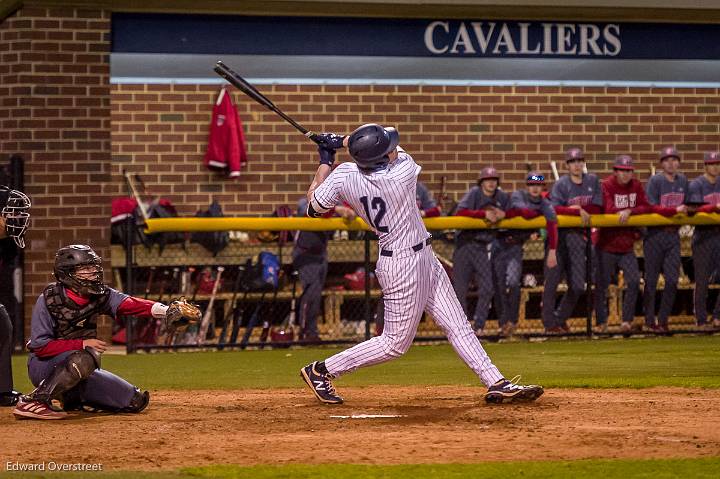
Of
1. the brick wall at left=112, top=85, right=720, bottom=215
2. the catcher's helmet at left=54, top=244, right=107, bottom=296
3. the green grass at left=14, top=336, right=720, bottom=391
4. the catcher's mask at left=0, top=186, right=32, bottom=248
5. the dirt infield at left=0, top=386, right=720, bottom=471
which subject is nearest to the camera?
the dirt infield at left=0, top=386, right=720, bottom=471

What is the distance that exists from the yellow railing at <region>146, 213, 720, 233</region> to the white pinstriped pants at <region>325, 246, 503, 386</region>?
14.8ft

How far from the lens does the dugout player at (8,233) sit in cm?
805

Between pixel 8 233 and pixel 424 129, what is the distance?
9112mm

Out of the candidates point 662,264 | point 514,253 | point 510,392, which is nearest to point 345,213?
point 514,253

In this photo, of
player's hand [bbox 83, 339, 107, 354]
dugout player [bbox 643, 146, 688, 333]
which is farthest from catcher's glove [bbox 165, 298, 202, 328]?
dugout player [bbox 643, 146, 688, 333]

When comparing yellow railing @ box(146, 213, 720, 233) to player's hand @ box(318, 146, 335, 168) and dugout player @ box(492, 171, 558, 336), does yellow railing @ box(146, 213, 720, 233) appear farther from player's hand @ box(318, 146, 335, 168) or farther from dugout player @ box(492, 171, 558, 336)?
player's hand @ box(318, 146, 335, 168)

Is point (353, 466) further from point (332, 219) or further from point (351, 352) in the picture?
point (332, 219)

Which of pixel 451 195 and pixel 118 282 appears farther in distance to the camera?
pixel 451 195

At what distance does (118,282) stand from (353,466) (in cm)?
839

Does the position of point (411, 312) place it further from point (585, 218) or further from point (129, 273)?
point (585, 218)

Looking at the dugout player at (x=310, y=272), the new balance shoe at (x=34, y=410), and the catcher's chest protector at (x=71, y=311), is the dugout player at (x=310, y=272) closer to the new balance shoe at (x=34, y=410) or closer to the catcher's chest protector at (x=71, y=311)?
the catcher's chest protector at (x=71, y=311)

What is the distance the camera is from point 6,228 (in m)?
8.05

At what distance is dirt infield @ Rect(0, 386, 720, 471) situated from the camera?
19.6 feet

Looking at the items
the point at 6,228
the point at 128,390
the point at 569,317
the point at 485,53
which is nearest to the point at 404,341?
the point at 128,390
